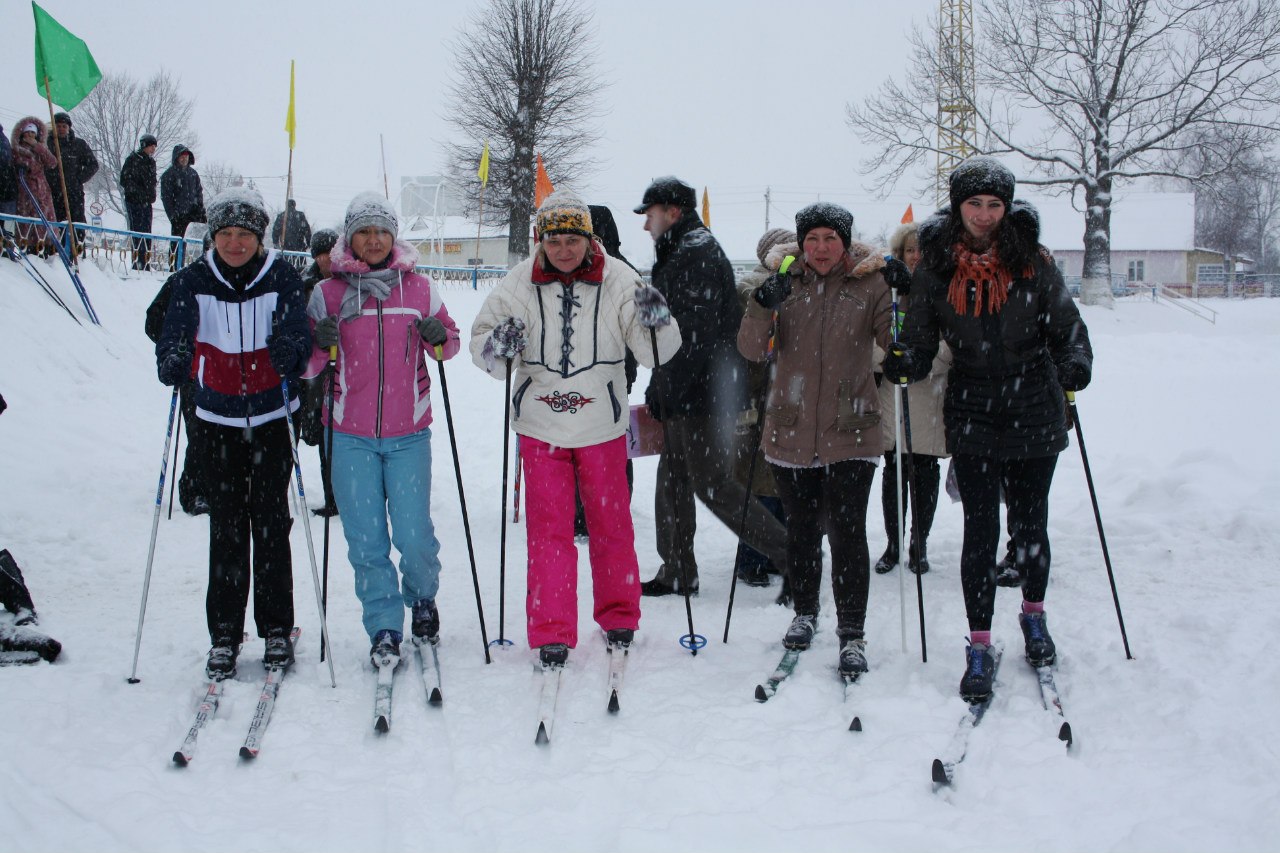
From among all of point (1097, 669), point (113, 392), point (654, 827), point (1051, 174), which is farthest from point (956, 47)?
point (654, 827)

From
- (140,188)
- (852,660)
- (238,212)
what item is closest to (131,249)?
(140,188)

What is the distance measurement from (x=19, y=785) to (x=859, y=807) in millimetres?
2610

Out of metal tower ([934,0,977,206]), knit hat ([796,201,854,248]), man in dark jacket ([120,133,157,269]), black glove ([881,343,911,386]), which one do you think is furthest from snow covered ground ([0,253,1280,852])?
metal tower ([934,0,977,206])

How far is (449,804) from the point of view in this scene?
9.00 feet

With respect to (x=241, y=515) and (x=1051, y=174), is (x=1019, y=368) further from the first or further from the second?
(x=1051, y=174)

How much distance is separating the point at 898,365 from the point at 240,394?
274 cm

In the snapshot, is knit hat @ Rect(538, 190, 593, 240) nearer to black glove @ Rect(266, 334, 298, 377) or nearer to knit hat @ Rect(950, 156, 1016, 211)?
black glove @ Rect(266, 334, 298, 377)

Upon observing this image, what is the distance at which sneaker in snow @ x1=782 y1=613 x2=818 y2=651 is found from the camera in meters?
3.85

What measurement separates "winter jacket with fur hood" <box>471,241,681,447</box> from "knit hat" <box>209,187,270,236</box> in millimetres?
1017

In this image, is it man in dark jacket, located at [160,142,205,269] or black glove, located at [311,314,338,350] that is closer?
black glove, located at [311,314,338,350]

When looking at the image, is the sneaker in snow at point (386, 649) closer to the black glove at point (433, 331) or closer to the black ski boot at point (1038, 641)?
the black glove at point (433, 331)

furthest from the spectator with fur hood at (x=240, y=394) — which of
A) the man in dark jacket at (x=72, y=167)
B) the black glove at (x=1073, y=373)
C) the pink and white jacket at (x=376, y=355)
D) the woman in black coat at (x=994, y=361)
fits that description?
the man in dark jacket at (x=72, y=167)

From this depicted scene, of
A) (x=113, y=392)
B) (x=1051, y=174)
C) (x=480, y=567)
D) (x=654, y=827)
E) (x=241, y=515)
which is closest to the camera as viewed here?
(x=654, y=827)

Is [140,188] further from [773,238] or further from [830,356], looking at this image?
[830,356]
